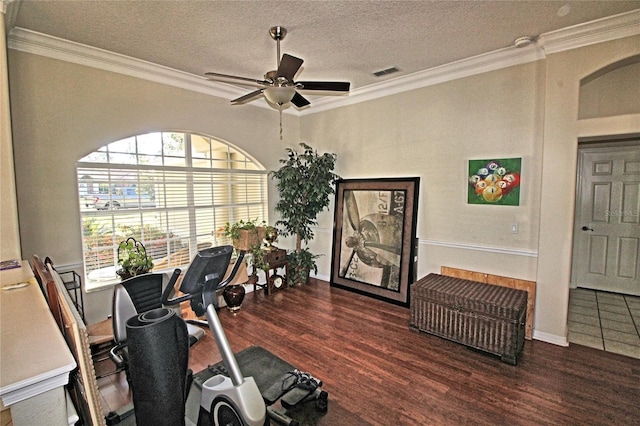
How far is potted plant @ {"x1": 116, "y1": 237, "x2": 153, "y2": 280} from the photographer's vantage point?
3.36 metres

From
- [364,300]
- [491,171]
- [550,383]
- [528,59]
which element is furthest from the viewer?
[364,300]

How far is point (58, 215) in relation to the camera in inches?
122

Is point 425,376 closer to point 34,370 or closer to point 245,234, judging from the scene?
point 34,370

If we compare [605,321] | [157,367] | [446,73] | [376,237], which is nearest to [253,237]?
[376,237]

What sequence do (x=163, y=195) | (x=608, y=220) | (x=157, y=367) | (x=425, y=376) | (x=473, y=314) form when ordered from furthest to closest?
(x=608, y=220) → (x=163, y=195) → (x=473, y=314) → (x=425, y=376) → (x=157, y=367)

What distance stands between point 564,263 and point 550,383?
118 cm

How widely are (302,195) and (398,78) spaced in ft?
7.07

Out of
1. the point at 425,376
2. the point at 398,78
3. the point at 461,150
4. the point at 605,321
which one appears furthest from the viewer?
the point at 398,78

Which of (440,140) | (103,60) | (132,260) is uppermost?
(103,60)

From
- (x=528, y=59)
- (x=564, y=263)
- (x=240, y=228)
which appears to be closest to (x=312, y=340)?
(x=240, y=228)

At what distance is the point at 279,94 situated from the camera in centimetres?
256

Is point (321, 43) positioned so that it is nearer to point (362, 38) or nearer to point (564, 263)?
point (362, 38)

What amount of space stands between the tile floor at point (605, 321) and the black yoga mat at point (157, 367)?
3800 millimetres

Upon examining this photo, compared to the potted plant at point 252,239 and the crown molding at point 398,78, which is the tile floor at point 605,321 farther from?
the potted plant at point 252,239
